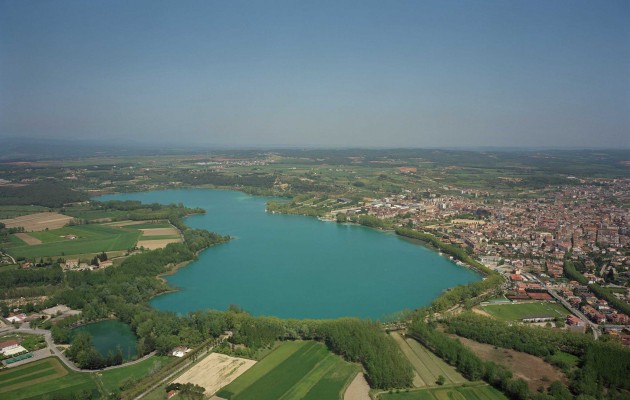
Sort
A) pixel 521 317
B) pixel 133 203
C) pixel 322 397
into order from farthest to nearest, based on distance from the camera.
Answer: pixel 133 203, pixel 521 317, pixel 322 397

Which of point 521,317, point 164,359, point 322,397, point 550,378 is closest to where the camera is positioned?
point 322,397

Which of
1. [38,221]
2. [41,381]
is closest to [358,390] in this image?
[41,381]

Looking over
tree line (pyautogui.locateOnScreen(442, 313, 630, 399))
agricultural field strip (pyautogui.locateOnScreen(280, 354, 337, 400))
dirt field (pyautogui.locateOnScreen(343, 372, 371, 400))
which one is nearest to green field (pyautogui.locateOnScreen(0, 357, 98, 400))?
agricultural field strip (pyautogui.locateOnScreen(280, 354, 337, 400))

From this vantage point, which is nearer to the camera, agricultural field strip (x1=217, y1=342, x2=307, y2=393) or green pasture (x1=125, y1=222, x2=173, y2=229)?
agricultural field strip (x1=217, y1=342, x2=307, y2=393)

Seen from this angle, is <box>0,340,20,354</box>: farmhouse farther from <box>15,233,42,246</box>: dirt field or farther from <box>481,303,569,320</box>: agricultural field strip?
<box>481,303,569,320</box>: agricultural field strip

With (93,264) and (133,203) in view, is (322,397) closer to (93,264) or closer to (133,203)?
(93,264)

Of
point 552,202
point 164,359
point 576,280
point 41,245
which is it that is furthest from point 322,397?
point 552,202
